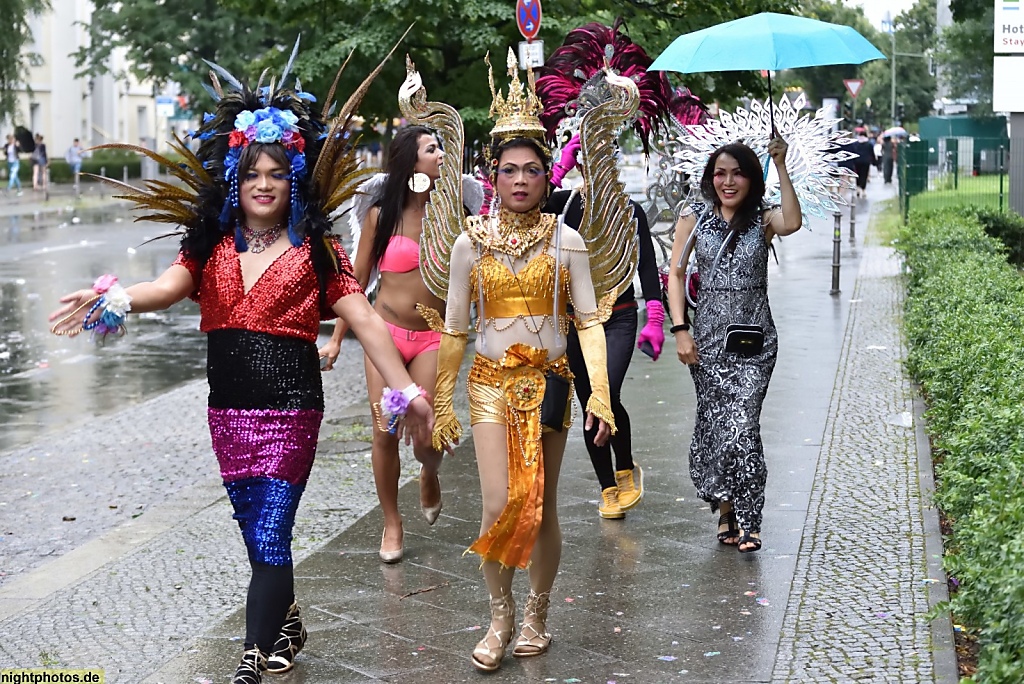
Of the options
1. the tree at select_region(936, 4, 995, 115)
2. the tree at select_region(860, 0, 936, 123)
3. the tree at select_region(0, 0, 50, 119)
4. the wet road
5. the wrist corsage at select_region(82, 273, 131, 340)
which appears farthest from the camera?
the tree at select_region(860, 0, 936, 123)

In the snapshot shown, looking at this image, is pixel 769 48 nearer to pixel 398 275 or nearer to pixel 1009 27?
pixel 398 275

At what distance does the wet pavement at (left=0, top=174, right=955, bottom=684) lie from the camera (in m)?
5.35

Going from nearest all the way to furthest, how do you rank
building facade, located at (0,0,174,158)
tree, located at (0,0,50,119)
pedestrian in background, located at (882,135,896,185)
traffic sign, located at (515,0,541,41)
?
traffic sign, located at (515,0,541,41), tree, located at (0,0,50,119), pedestrian in background, located at (882,135,896,185), building facade, located at (0,0,174,158)

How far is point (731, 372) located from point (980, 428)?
5.23ft

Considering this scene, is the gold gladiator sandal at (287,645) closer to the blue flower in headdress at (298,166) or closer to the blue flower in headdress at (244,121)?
the blue flower in headdress at (298,166)

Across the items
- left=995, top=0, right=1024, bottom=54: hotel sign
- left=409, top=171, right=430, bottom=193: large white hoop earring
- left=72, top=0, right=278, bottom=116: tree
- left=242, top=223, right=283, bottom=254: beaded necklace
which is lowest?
left=242, top=223, right=283, bottom=254: beaded necklace

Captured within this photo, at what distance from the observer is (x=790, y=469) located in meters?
8.44

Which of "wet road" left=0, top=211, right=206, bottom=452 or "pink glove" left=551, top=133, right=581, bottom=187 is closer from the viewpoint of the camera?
"pink glove" left=551, top=133, right=581, bottom=187

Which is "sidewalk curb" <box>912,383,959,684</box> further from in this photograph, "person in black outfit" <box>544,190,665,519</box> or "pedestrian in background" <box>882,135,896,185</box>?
"pedestrian in background" <box>882,135,896,185</box>

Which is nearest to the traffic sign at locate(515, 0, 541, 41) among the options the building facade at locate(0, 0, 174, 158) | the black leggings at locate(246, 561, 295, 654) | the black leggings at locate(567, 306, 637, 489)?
the black leggings at locate(567, 306, 637, 489)

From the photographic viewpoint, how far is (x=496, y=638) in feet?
17.2

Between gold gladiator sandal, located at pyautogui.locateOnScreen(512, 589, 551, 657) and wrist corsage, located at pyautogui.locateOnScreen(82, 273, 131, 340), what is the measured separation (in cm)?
185

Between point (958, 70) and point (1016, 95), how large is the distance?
92.8 ft

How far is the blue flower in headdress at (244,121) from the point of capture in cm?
498
